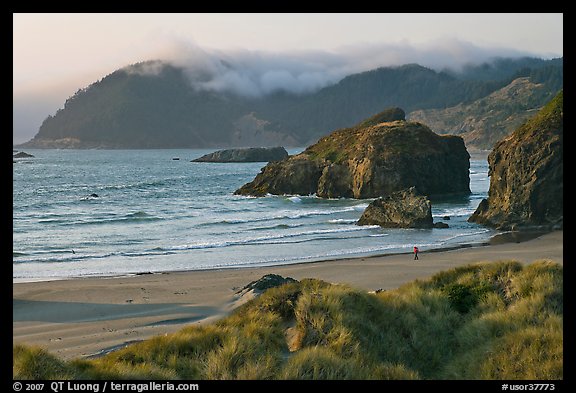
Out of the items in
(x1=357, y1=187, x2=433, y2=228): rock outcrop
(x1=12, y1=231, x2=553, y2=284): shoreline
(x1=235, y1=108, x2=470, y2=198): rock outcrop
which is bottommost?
(x1=12, y1=231, x2=553, y2=284): shoreline

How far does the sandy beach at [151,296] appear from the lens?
653 inches

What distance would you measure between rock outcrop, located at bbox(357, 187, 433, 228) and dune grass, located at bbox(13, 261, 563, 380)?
31.0 meters

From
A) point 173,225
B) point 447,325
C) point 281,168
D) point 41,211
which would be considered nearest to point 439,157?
point 281,168

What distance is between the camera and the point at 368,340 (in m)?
9.88

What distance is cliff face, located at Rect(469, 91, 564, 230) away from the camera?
40500 millimetres

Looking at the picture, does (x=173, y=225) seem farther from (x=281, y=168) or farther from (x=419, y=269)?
(x=281, y=168)

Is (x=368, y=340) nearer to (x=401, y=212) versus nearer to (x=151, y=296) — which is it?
(x=151, y=296)

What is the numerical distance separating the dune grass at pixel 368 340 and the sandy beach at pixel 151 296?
6.23 meters

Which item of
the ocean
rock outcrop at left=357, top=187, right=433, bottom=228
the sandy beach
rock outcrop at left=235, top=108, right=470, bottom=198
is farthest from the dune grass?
rock outcrop at left=235, top=108, right=470, bottom=198

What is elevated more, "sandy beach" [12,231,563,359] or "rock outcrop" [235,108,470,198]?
"rock outcrop" [235,108,470,198]

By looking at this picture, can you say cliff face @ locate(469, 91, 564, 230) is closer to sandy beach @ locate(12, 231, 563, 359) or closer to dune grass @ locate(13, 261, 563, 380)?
sandy beach @ locate(12, 231, 563, 359)

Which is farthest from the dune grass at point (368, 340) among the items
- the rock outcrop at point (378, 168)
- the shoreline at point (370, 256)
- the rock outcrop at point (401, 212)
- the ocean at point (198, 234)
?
the rock outcrop at point (378, 168)
